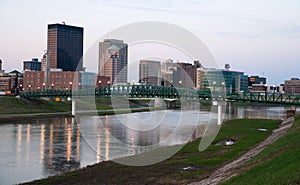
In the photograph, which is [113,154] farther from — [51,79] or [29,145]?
[51,79]

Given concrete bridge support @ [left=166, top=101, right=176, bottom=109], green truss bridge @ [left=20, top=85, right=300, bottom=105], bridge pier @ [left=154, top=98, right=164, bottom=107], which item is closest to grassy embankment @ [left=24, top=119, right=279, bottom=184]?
green truss bridge @ [left=20, top=85, right=300, bottom=105]

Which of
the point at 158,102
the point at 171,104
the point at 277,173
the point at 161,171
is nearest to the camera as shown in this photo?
the point at 277,173

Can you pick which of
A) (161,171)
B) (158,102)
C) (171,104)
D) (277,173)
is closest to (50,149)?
(161,171)

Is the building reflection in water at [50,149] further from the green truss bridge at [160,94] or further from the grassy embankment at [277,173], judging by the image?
→ the green truss bridge at [160,94]

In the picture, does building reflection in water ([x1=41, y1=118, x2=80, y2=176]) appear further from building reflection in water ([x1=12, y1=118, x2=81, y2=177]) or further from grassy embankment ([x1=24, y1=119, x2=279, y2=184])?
grassy embankment ([x1=24, y1=119, x2=279, y2=184])

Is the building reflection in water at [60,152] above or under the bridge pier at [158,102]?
under

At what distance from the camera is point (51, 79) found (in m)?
197

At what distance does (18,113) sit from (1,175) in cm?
6964

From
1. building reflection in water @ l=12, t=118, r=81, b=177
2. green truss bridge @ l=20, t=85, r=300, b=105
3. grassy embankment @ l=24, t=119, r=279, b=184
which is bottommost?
building reflection in water @ l=12, t=118, r=81, b=177

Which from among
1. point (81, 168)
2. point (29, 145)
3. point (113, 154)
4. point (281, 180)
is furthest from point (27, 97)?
point (281, 180)

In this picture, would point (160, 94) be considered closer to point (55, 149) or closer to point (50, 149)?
point (55, 149)

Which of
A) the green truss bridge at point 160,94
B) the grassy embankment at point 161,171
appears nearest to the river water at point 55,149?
the grassy embankment at point 161,171

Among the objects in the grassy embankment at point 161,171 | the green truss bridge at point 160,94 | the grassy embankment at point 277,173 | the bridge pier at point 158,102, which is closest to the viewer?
the grassy embankment at point 277,173

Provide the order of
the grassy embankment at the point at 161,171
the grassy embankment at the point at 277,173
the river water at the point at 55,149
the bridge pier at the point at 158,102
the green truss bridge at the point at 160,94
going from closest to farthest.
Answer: the grassy embankment at the point at 277,173 → the grassy embankment at the point at 161,171 → the river water at the point at 55,149 → the green truss bridge at the point at 160,94 → the bridge pier at the point at 158,102
